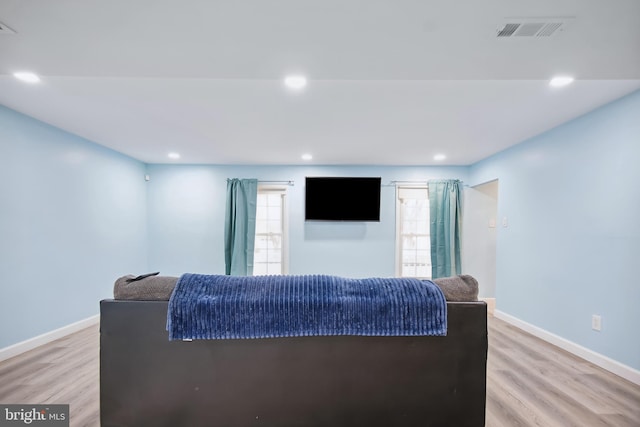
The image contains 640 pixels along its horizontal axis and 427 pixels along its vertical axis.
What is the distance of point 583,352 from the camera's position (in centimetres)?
258

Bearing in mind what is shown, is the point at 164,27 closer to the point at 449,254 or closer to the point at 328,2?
the point at 328,2

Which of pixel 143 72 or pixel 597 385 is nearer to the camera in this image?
pixel 143 72

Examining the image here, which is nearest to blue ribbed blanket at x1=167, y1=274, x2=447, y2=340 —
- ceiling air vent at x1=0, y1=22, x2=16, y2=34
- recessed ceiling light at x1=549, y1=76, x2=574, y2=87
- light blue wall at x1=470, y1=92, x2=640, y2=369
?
ceiling air vent at x1=0, y1=22, x2=16, y2=34

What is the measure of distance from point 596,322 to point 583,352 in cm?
33

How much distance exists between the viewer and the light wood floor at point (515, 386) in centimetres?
177

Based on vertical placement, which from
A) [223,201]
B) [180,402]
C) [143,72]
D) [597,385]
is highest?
[143,72]

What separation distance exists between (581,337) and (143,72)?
4.23 metres

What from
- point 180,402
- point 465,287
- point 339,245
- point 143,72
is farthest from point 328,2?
point 339,245

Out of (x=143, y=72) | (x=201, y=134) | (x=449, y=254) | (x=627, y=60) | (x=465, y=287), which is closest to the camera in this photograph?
(x=465, y=287)

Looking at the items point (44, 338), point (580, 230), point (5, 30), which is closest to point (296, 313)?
point (5, 30)

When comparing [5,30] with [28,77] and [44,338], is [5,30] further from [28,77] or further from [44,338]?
[44,338]

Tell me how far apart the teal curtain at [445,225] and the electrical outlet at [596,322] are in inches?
82.2

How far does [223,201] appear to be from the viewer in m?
4.79

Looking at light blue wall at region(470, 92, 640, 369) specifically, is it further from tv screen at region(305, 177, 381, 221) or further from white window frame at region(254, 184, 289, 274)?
white window frame at region(254, 184, 289, 274)
